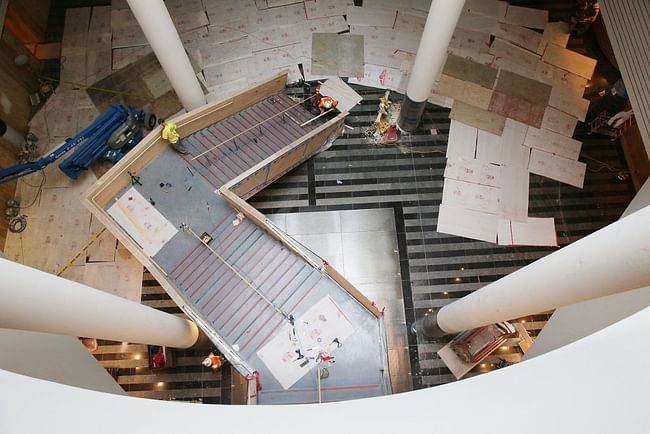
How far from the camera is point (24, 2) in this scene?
455 inches

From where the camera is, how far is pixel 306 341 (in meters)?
8.45

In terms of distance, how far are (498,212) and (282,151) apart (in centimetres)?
521

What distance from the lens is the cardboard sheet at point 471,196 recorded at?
1091 centimetres

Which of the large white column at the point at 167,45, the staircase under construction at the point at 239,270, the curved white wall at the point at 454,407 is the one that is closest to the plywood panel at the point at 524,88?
the staircase under construction at the point at 239,270

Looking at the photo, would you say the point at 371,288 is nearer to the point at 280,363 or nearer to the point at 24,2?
the point at 280,363

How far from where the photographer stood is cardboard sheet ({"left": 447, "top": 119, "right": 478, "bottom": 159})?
1135 centimetres

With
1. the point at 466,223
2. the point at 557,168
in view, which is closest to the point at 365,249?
the point at 466,223

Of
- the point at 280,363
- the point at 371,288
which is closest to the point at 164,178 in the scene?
the point at 280,363

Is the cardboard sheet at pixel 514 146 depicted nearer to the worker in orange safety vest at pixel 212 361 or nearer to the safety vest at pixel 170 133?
the safety vest at pixel 170 133

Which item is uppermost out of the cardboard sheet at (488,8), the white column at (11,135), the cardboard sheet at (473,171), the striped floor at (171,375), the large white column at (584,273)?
the cardboard sheet at (488,8)

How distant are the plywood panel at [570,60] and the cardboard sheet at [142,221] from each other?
33.5 ft

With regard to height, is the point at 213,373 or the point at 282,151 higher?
the point at 282,151

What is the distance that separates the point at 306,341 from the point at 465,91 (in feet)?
24.5

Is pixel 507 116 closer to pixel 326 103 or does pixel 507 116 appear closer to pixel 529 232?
pixel 529 232
